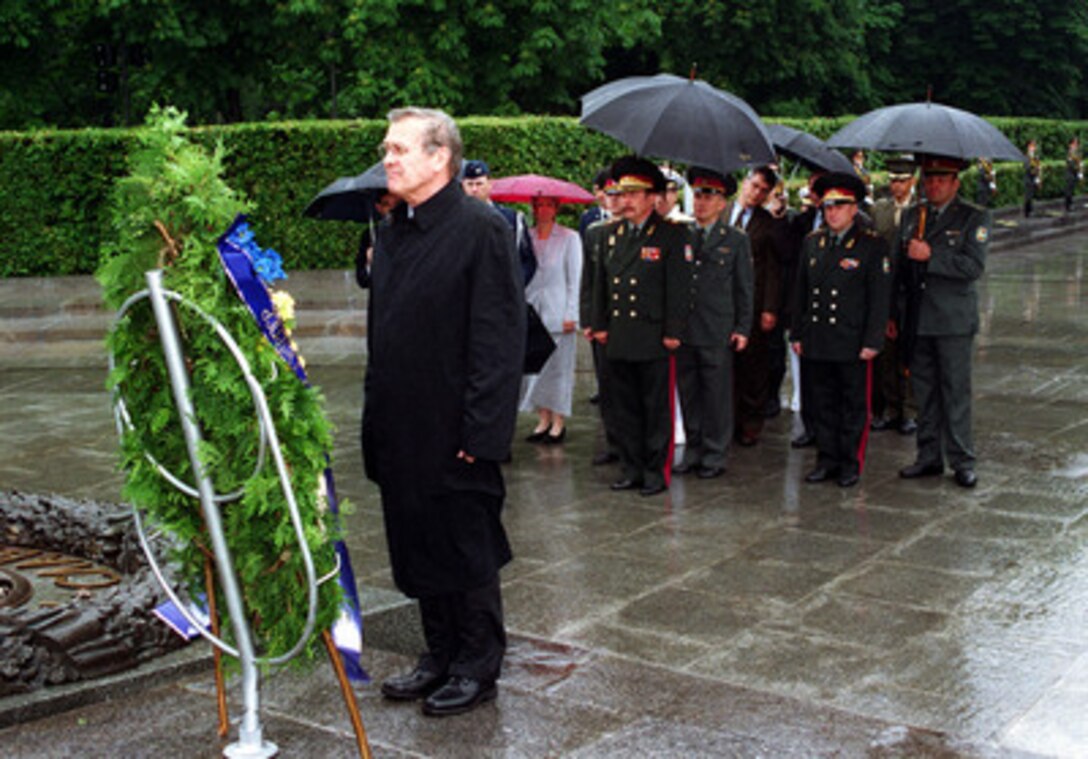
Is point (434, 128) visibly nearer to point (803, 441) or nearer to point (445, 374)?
point (445, 374)

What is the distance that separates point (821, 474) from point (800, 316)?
938 millimetres

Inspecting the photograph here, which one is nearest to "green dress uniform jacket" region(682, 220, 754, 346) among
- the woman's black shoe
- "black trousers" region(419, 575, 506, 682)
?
the woman's black shoe

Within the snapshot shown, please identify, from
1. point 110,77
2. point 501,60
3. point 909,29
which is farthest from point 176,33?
point 909,29

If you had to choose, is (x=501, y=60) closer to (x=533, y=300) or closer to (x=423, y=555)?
(x=533, y=300)

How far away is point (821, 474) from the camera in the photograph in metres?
8.59

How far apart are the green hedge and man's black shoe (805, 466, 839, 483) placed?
12.0 m

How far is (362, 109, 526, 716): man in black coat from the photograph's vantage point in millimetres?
4766

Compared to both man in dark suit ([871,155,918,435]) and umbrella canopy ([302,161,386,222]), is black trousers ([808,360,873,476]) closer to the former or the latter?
man in dark suit ([871,155,918,435])

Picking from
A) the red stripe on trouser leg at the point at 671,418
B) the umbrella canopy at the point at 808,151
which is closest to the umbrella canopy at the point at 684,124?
the red stripe on trouser leg at the point at 671,418

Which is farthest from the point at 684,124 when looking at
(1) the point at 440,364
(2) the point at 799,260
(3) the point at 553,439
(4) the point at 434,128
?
(1) the point at 440,364

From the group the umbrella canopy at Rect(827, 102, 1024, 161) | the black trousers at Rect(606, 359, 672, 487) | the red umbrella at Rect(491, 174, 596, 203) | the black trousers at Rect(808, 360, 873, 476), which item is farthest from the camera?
the red umbrella at Rect(491, 174, 596, 203)

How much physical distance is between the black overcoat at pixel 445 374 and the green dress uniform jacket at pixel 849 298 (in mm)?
4019

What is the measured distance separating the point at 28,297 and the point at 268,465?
49.0 feet

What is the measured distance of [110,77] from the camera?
25.4m
